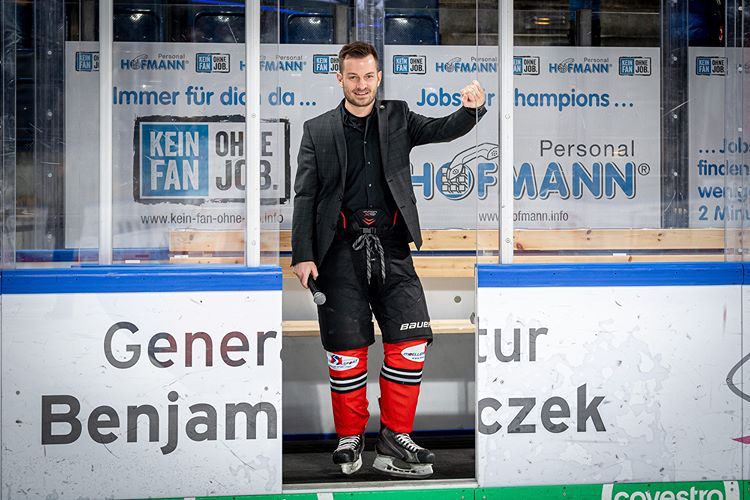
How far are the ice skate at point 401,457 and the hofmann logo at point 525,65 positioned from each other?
1.57 metres

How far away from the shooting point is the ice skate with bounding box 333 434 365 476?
3998 millimetres

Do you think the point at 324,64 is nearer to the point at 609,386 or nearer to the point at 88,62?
the point at 88,62

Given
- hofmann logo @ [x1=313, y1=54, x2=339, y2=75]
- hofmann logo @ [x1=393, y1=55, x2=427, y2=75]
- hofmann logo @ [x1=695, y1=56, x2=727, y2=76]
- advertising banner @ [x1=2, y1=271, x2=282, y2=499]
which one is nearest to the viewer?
advertising banner @ [x1=2, y1=271, x2=282, y2=499]

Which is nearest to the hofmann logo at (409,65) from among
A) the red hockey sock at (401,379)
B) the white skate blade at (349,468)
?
the red hockey sock at (401,379)

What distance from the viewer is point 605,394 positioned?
385 cm

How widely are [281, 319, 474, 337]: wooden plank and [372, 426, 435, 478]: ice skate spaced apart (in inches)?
40.4

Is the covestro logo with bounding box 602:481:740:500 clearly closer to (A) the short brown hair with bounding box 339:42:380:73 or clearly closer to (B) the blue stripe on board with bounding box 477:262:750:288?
(B) the blue stripe on board with bounding box 477:262:750:288

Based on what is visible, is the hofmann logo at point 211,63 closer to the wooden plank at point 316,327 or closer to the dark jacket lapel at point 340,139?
the dark jacket lapel at point 340,139

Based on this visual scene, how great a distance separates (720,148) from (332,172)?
64.0 inches

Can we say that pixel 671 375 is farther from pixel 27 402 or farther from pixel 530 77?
pixel 27 402

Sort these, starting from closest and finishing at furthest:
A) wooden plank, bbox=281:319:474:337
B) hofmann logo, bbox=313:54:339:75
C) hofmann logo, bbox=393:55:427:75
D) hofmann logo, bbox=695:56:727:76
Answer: hofmann logo, bbox=695:56:727:76 < wooden plank, bbox=281:319:474:337 < hofmann logo, bbox=313:54:339:75 < hofmann logo, bbox=393:55:427:75

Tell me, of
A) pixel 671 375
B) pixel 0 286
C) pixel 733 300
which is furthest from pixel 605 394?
pixel 0 286

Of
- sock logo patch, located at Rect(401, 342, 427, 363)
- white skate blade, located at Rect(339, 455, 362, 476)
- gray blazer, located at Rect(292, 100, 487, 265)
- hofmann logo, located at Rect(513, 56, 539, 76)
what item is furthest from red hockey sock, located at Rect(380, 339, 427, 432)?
hofmann logo, located at Rect(513, 56, 539, 76)

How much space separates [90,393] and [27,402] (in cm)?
23
